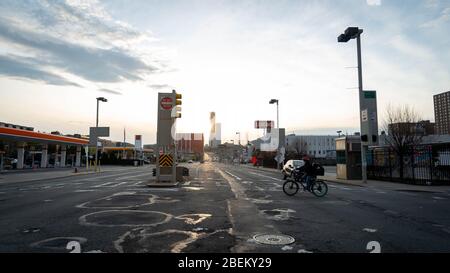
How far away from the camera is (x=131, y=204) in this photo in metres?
12.5

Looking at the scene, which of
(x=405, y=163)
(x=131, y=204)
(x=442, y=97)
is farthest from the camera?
(x=442, y=97)

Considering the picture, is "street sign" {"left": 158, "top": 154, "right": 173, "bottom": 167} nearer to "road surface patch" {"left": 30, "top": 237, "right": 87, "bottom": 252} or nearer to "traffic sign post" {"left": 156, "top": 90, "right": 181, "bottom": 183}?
"traffic sign post" {"left": 156, "top": 90, "right": 181, "bottom": 183}

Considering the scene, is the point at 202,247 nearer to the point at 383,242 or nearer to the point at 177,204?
the point at 383,242

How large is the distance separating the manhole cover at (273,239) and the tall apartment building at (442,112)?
332ft

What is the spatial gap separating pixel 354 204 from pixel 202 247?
8539 millimetres

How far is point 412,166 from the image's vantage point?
23672 millimetres

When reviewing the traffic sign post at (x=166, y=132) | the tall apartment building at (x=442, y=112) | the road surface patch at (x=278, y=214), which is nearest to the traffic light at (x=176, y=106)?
the traffic sign post at (x=166, y=132)

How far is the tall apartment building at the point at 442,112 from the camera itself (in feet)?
305

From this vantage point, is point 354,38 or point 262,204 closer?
point 262,204

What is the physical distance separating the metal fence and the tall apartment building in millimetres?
76204

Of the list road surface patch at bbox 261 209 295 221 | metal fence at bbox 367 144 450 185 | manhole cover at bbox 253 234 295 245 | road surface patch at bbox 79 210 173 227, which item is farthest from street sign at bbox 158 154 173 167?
metal fence at bbox 367 144 450 185

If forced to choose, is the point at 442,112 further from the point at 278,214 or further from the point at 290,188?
the point at 278,214
